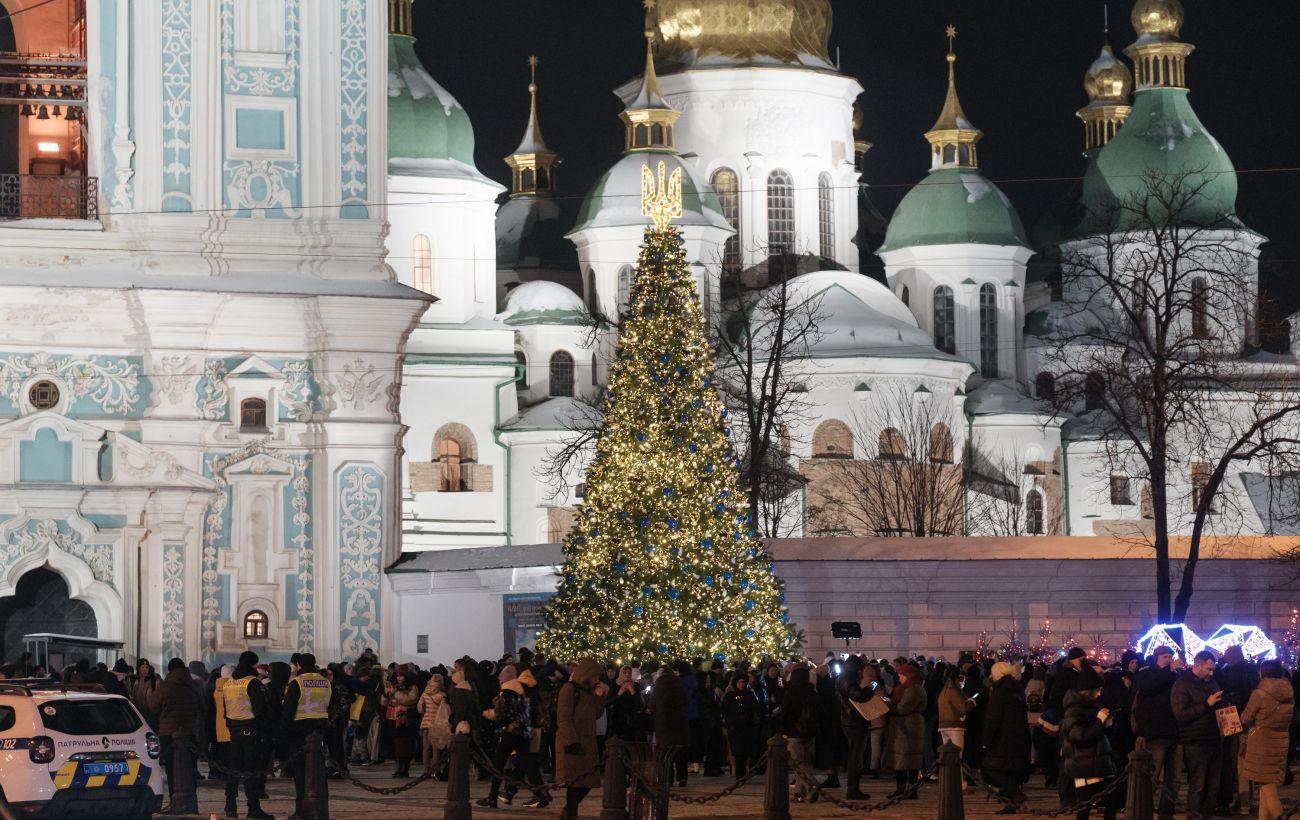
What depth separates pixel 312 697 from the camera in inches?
802

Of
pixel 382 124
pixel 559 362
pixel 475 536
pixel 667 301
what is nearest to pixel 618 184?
pixel 559 362

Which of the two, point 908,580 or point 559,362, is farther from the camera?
point 559,362

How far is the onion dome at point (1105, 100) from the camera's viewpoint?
76625mm

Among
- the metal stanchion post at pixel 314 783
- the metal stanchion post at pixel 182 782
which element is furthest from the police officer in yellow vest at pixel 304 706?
the metal stanchion post at pixel 314 783

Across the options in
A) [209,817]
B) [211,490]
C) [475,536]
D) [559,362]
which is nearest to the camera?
[209,817]

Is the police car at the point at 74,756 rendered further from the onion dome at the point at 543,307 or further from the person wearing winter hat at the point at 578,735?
the onion dome at the point at 543,307

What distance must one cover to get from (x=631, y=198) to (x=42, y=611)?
30039mm

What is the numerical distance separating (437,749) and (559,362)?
39.0 meters

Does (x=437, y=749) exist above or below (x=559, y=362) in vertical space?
below

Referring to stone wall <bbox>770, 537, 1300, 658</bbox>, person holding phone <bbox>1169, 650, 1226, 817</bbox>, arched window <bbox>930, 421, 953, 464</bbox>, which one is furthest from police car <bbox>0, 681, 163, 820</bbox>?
arched window <bbox>930, 421, 953, 464</bbox>

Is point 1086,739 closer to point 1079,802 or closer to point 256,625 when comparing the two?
point 1079,802

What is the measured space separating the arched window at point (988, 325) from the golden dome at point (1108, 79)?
11.5 metres

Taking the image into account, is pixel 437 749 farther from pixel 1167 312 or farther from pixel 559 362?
pixel 559 362

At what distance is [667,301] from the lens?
92.0 feet
